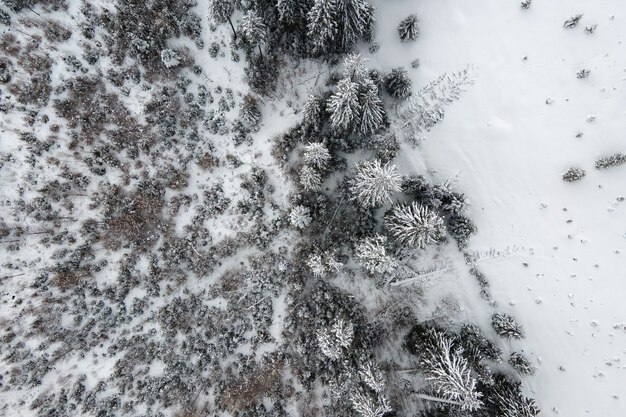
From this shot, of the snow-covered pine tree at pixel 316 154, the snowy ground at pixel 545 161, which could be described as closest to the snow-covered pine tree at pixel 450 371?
the snowy ground at pixel 545 161

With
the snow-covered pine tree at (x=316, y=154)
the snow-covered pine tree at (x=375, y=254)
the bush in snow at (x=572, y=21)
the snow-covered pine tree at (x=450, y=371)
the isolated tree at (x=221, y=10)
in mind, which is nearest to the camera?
the snow-covered pine tree at (x=450, y=371)

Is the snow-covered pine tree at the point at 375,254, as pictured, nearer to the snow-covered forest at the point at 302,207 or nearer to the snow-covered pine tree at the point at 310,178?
the snow-covered forest at the point at 302,207

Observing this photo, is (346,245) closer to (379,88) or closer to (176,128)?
(379,88)

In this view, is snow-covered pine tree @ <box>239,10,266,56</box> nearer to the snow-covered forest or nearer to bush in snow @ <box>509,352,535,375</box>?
the snow-covered forest

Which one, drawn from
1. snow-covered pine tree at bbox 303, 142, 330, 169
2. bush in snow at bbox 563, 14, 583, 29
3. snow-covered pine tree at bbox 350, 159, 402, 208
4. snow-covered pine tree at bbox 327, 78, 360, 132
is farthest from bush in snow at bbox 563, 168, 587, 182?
snow-covered pine tree at bbox 303, 142, 330, 169

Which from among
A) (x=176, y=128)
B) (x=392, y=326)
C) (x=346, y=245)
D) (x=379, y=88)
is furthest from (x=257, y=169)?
(x=392, y=326)

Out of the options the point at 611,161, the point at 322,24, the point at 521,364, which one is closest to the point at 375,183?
the point at 322,24
